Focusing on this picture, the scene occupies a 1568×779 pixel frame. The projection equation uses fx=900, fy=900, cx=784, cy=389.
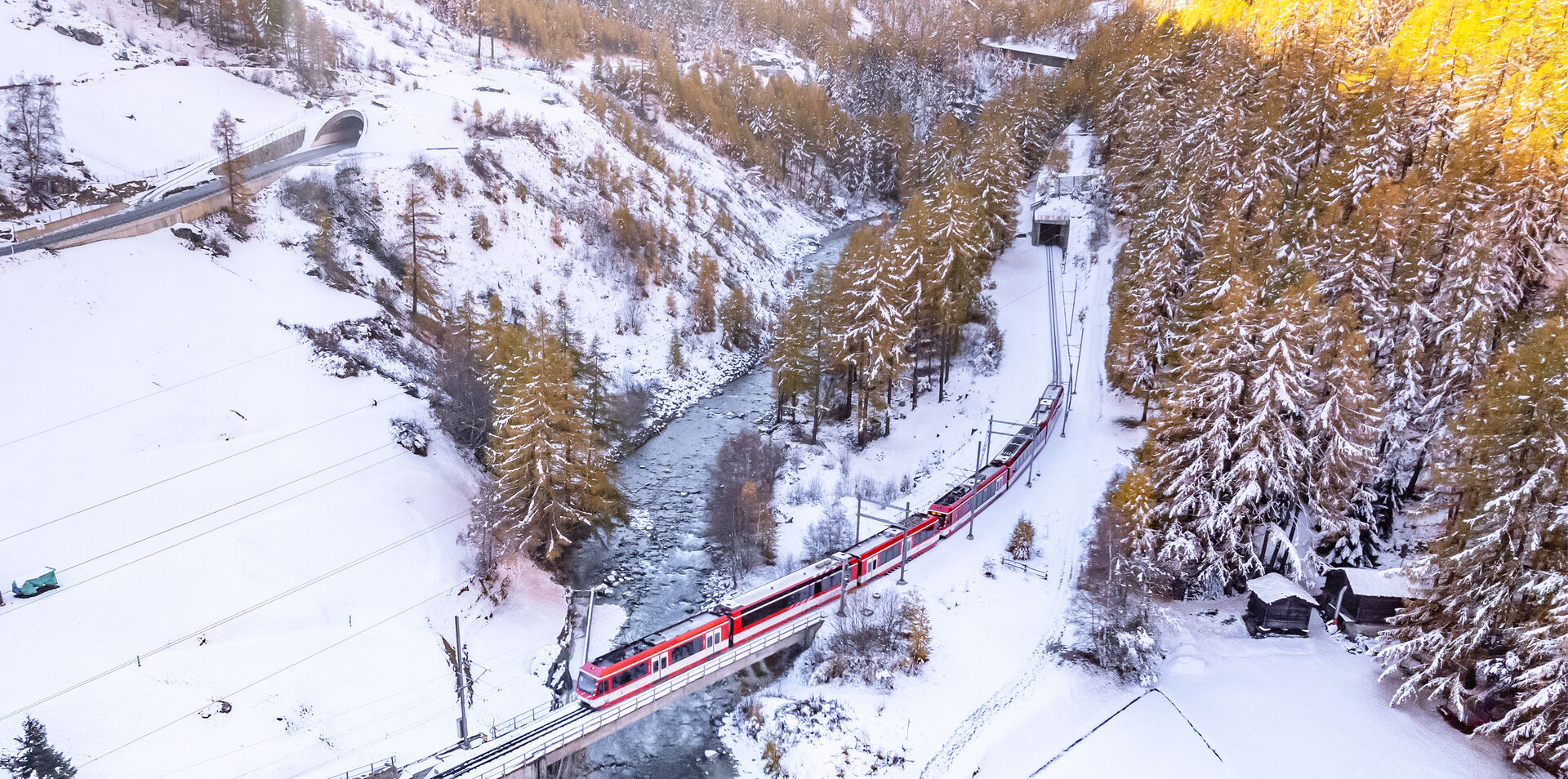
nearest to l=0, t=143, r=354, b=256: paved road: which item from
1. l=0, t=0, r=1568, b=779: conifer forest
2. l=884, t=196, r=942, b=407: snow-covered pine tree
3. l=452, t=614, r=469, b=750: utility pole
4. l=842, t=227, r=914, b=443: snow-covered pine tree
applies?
l=0, t=0, r=1568, b=779: conifer forest

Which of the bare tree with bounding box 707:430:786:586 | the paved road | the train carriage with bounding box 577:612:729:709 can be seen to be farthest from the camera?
the paved road

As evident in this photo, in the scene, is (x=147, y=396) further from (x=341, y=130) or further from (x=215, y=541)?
(x=341, y=130)

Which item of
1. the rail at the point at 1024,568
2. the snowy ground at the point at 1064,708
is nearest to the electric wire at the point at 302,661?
the snowy ground at the point at 1064,708

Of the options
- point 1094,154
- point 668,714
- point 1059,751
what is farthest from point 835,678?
point 1094,154

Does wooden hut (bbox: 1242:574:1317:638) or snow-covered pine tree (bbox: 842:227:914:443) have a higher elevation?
snow-covered pine tree (bbox: 842:227:914:443)

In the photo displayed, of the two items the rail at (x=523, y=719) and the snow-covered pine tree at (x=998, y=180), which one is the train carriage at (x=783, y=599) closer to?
the rail at (x=523, y=719)

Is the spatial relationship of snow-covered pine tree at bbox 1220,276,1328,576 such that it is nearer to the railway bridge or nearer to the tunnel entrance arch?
the railway bridge

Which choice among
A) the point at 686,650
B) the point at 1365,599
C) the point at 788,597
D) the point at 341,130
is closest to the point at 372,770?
the point at 686,650
